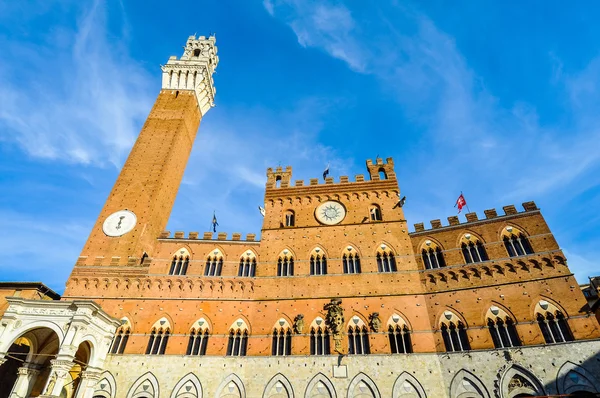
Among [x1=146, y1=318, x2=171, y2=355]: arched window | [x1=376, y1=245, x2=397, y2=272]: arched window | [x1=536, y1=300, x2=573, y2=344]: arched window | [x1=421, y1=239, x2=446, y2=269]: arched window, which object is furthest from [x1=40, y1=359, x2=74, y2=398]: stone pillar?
[x1=536, y1=300, x2=573, y2=344]: arched window

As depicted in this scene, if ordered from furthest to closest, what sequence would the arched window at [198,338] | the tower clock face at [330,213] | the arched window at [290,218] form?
the arched window at [290,218], the tower clock face at [330,213], the arched window at [198,338]

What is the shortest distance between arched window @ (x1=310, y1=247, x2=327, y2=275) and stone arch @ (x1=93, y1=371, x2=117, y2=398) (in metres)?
12.5

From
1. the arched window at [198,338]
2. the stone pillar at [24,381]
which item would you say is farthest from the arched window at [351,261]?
the stone pillar at [24,381]

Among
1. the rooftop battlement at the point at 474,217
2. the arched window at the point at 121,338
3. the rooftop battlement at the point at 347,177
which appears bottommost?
the arched window at the point at 121,338

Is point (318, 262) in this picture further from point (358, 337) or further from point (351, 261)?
point (358, 337)

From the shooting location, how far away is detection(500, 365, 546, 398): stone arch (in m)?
15.4

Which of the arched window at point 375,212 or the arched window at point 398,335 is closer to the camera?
the arched window at point 398,335

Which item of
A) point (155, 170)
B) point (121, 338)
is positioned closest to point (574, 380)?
point (121, 338)

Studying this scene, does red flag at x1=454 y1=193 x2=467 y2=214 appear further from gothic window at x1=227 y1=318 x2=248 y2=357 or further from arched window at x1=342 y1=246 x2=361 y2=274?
gothic window at x1=227 y1=318 x2=248 y2=357

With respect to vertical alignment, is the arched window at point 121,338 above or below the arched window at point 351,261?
below

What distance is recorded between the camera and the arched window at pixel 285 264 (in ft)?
70.9

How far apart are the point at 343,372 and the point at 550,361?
392 inches

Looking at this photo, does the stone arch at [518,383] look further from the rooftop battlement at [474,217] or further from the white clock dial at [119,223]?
the white clock dial at [119,223]

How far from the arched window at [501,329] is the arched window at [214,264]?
16.2 meters
